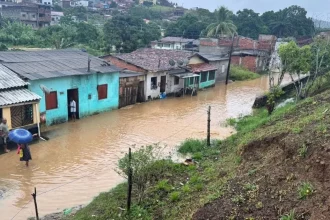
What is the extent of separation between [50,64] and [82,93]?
2231mm

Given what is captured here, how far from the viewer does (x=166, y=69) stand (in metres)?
24.7

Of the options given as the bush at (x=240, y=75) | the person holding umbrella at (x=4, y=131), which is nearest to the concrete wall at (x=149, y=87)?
the person holding umbrella at (x=4, y=131)

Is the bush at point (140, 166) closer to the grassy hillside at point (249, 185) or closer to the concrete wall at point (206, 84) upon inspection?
the grassy hillside at point (249, 185)

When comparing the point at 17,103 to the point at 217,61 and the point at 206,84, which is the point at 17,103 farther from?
the point at 217,61

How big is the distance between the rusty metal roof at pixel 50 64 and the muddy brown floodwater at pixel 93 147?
8.66 feet

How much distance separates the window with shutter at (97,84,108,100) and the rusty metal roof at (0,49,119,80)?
0.92 m

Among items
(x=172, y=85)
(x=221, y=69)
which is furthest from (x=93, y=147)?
(x=221, y=69)

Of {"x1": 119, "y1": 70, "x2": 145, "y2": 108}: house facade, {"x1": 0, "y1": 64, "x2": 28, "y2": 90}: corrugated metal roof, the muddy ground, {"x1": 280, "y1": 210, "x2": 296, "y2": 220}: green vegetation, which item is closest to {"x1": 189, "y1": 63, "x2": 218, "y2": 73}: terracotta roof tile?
{"x1": 119, "y1": 70, "x2": 145, "y2": 108}: house facade

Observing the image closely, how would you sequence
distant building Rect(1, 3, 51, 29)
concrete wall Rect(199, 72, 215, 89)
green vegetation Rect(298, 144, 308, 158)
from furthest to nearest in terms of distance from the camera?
distant building Rect(1, 3, 51, 29)
concrete wall Rect(199, 72, 215, 89)
green vegetation Rect(298, 144, 308, 158)

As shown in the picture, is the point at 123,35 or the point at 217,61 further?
the point at 123,35

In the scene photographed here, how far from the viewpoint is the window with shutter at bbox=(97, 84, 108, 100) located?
19688mm

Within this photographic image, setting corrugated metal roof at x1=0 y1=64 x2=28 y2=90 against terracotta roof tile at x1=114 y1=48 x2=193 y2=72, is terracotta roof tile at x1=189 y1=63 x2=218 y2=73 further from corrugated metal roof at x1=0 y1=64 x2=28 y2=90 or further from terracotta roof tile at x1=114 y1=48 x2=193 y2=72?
corrugated metal roof at x1=0 y1=64 x2=28 y2=90

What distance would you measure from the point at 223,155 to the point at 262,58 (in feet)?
109

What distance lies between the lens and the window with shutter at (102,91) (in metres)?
19.7
